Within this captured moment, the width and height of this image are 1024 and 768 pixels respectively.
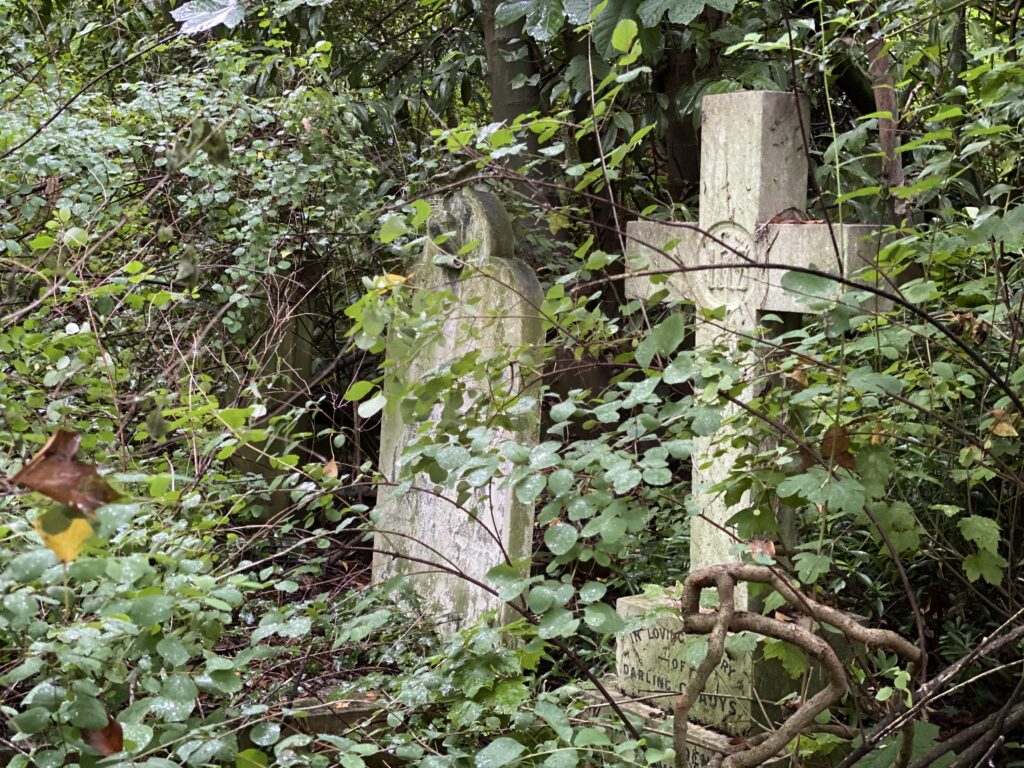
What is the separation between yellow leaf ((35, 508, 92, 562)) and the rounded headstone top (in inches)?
94.6

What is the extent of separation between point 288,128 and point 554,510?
10.2 feet

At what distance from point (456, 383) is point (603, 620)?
669 millimetres

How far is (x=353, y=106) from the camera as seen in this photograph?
16.6 ft

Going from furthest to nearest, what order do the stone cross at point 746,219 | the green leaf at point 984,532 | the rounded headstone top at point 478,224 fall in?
1. the rounded headstone top at point 478,224
2. the stone cross at point 746,219
3. the green leaf at point 984,532

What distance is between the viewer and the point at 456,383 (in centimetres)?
234

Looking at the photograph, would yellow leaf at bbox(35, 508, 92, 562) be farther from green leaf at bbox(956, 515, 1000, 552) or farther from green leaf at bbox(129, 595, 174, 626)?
green leaf at bbox(956, 515, 1000, 552)

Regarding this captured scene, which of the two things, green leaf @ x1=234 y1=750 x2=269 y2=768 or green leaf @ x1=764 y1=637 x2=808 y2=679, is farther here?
green leaf @ x1=764 y1=637 x2=808 y2=679

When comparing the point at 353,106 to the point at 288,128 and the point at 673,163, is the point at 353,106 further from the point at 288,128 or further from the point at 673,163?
the point at 673,163

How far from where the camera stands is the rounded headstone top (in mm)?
3695

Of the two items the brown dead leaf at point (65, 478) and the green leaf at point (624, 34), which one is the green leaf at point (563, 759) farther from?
the green leaf at point (624, 34)

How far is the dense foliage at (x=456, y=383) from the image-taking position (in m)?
1.92

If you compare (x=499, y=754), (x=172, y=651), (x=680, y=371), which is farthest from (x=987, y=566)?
(x=172, y=651)

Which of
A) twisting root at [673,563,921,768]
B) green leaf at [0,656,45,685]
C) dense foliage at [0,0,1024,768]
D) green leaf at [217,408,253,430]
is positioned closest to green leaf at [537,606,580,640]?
dense foliage at [0,0,1024,768]

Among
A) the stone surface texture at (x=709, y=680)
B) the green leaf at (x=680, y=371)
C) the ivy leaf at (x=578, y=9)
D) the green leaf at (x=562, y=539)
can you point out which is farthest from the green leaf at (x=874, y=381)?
the ivy leaf at (x=578, y=9)
